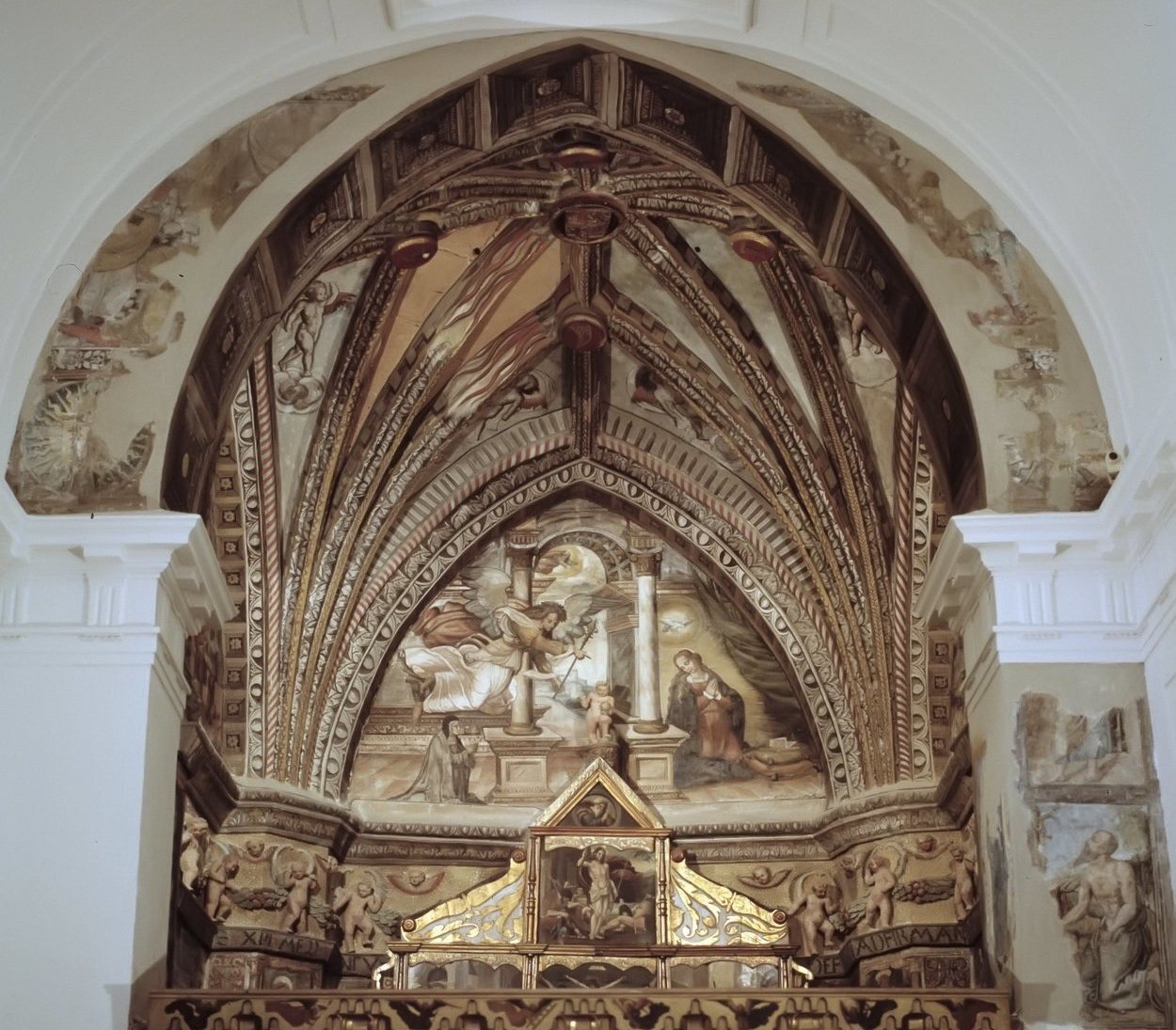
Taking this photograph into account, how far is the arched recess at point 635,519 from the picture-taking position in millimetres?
16312

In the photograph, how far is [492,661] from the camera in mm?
17062

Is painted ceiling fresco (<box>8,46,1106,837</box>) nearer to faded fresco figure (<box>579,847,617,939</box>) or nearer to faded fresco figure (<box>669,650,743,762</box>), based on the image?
faded fresco figure (<box>669,650,743,762</box>)

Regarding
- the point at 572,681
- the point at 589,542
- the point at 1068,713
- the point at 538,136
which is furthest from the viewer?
the point at 589,542

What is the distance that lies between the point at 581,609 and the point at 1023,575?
21.4 feet

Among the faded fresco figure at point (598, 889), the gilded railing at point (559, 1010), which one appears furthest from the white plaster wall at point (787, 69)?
the faded fresco figure at point (598, 889)

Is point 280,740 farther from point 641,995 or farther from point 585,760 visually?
point 641,995

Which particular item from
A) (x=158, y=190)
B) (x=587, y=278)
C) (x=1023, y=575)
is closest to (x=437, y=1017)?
(x=1023, y=575)

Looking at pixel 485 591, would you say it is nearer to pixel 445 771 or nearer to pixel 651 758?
pixel 445 771

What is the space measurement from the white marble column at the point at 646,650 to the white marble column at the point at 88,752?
5.99 m

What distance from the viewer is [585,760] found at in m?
16.6

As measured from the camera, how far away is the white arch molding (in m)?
10.0

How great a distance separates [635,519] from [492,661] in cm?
177

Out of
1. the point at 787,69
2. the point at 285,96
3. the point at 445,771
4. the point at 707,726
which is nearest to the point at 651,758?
the point at 707,726

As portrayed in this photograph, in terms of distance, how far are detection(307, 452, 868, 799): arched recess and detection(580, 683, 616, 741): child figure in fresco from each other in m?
1.41
